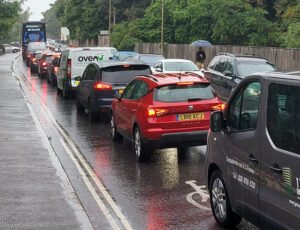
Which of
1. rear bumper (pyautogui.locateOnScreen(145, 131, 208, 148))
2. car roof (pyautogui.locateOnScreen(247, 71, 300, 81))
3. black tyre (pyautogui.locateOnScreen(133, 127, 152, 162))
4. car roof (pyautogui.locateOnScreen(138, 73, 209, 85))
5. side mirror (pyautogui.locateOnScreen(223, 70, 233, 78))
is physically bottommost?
black tyre (pyautogui.locateOnScreen(133, 127, 152, 162))

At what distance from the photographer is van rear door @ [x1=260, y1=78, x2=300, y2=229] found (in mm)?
4895

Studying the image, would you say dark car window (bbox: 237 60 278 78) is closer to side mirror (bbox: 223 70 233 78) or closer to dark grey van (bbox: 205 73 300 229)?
side mirror (bbox: 223 70 233 78)

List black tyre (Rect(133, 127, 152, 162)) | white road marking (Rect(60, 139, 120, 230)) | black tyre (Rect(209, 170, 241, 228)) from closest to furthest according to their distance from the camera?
black tyre (Rect(209, 170, 241, 228))
white road marking (Rect(60, 139, 120, 230))
black tyre (Rect(133, 127, 152, 162))

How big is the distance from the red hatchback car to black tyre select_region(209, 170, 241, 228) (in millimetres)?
3305

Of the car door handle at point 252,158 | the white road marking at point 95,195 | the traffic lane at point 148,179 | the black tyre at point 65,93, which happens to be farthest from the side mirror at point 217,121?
the black tyre at point 65,93

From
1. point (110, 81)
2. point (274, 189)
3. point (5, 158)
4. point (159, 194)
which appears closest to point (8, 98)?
point (110, 81)

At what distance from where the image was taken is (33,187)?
28.2ft

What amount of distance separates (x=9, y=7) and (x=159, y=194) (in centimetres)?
4307

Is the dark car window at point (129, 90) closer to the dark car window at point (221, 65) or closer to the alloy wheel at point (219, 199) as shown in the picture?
the alloy wheel at point (219, 199)

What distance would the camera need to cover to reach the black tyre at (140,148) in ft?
33.6

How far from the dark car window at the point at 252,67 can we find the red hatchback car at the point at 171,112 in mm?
7164

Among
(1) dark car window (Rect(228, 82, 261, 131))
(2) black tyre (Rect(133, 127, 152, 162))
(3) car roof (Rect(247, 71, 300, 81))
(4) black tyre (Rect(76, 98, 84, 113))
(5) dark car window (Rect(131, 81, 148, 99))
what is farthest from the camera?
Result: (4) black tyre (Rect(76, 98, 84, 113))

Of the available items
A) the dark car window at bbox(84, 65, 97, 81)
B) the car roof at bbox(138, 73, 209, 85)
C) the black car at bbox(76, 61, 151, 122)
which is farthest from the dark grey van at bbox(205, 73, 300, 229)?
the dark car window at bbox(84, 65, 97, 81)

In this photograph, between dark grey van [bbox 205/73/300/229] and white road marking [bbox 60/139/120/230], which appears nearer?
dark grey van [bbox 205/73/300/229]
